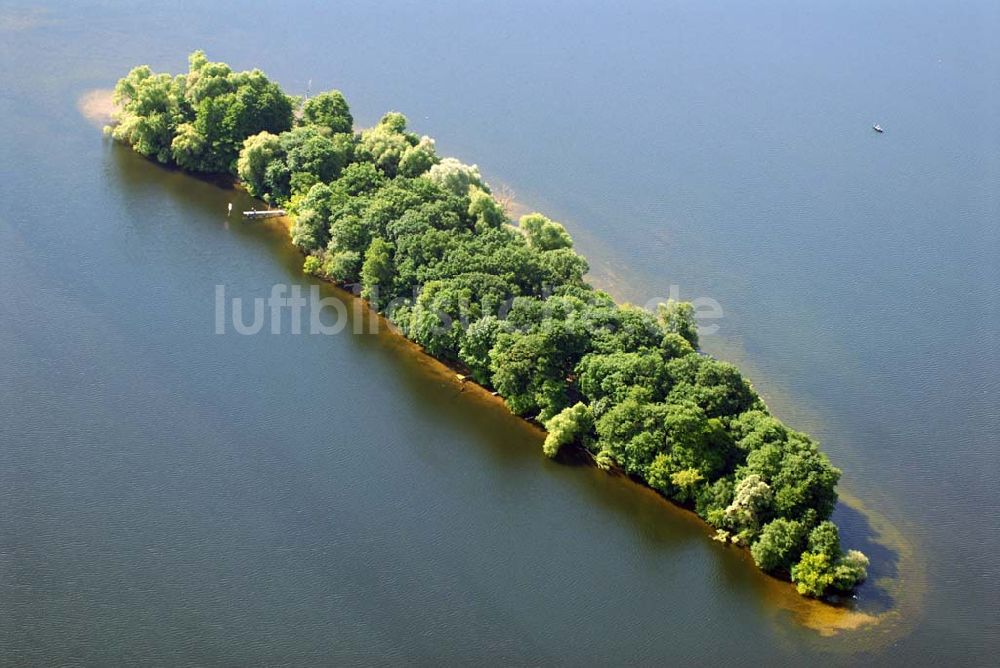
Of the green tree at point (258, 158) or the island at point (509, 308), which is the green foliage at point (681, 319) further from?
the green tree at point (258, 158)

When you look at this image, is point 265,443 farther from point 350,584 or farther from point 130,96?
point 130,96

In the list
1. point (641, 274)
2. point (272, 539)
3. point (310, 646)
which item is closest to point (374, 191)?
point (641, 274)

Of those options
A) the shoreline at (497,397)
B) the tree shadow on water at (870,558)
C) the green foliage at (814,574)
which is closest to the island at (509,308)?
the green foliage at (814,574)

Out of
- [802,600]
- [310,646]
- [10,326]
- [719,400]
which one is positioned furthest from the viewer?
[10,326]

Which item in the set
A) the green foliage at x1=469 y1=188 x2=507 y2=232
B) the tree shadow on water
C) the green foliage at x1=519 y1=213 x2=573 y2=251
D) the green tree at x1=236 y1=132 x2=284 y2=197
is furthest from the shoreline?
the green foliage at x1=519 y1=213 x2=573 y2=251

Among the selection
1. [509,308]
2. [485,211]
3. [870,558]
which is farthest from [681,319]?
[870,558]

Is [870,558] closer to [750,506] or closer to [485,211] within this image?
[750,506]
